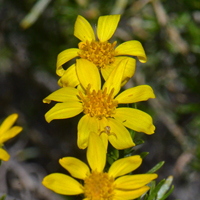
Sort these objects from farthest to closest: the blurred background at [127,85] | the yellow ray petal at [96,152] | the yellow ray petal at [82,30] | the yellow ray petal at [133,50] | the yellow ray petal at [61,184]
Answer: the blurred background at [127,85]
the yellow ray petal at [82,30]
the yellow ray petal at [133,50]
the yellow ray petal at [96,152]
the yellow ray petal at [61,184]

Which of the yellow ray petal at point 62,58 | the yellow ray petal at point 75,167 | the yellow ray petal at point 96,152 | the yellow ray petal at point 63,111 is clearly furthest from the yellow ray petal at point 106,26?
the yellow ray petal at point 75,167

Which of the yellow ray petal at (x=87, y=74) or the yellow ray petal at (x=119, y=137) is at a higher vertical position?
the yellow ray petal at (x=87, y=74)

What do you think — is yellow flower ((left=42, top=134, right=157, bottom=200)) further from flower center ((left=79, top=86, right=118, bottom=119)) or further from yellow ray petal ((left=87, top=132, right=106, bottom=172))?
flower center ((left=79, top=86, right=118, bottom=119))

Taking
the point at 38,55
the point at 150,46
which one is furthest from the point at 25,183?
the point at 150,46

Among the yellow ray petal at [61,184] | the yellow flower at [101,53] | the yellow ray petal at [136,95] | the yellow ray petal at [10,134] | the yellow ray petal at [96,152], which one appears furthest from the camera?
the yellow flower at [101,53]

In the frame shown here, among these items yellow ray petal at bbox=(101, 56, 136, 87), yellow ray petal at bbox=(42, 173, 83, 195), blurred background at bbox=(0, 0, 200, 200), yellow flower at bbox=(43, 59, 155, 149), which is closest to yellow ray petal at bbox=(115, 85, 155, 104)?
yellow flower at bbox=(43, 59, 155, 149)

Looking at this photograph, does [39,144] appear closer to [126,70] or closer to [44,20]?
[44,20]

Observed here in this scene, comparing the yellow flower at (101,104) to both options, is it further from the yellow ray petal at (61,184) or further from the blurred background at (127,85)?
the blurred background at (127,85)
